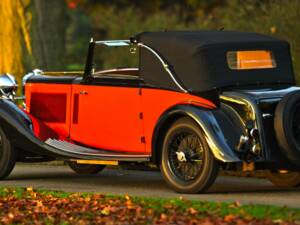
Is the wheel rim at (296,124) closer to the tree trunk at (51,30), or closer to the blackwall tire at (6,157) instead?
the blackwall tire at (6,157)

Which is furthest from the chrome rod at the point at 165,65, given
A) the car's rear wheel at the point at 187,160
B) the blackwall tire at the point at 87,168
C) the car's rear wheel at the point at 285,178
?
the blackwall tire at the point at 87,168

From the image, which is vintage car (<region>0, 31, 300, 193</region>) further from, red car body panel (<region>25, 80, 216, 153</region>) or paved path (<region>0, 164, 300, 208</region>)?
paved path (<region>0, 164, 300, 208</region>)

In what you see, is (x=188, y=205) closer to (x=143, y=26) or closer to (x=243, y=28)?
(x=243, y=28)

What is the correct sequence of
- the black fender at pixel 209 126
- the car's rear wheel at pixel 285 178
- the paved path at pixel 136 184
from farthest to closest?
1. the car's rear wheel at pixel 285 178
2. the paved path at pixel 136 184
3. the black fender at pixel 209 126

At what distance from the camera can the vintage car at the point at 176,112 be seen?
1302cm

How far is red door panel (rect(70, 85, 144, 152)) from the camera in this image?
14.1 m

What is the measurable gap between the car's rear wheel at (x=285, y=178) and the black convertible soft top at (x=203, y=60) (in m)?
1.07

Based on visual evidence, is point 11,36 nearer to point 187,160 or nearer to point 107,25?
point 187,160

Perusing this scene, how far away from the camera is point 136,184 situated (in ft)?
49.0

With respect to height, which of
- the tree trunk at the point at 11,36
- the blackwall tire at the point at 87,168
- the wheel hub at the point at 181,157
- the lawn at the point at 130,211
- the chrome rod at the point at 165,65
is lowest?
the lawn at the point at 130,211

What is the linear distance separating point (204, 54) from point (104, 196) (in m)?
2.10

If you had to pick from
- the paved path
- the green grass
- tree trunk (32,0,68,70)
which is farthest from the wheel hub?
tree trunk (32,0,68,70)

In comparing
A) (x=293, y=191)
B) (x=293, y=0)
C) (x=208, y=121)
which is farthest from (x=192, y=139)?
(x=293, y=0)

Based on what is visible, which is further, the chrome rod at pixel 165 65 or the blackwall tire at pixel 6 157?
the blackwall tire at pixel 6 157
